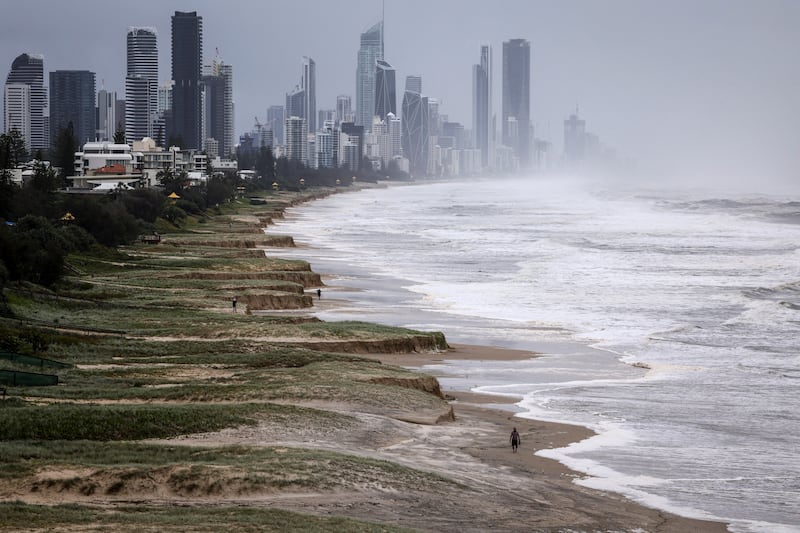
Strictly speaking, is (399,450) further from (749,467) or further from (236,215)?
Answer: (236,215)

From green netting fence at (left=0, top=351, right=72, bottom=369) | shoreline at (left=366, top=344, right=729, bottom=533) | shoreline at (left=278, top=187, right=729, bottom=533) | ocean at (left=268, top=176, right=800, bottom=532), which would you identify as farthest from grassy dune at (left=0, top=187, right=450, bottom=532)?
ocean at (left=268, top=176, right=800, bottom=532)

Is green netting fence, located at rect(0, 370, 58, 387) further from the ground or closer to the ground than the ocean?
further from the ground

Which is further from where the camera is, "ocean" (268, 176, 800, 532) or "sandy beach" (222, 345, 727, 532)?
"ocean" (268, 176, 800, 532)

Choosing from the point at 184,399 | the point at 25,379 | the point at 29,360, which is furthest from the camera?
the point at 29,360

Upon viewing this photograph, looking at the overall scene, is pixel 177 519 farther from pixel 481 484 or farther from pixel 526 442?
pixel 526 442

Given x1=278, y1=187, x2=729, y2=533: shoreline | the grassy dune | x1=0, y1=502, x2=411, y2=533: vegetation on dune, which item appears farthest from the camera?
x1=278, y1=187, x2=729, y2=533: shoreline

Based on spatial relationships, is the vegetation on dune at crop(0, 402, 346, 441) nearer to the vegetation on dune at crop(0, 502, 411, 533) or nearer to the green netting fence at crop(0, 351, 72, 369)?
the vegetation on dune at crop(0, 502, 411, 533)

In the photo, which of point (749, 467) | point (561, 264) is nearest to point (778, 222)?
point (561, 264)

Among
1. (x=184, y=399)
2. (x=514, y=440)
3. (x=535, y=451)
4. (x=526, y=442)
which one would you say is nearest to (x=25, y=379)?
(x=184, y=399)
